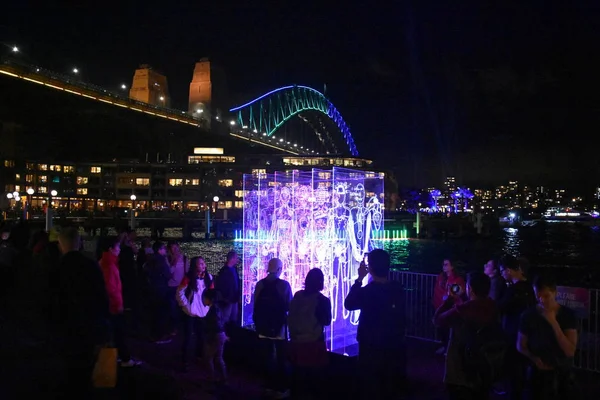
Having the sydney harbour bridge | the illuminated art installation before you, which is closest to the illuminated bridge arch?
the sydney harbour bridge

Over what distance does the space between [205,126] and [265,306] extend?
160410 mm

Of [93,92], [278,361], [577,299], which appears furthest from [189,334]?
[93,92]

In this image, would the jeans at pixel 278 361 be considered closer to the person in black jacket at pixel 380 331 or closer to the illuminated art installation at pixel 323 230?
the illuminated art installation at pixel 323 230

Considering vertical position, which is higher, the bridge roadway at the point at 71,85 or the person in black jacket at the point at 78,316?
the bridge roadway at the point at 71,85

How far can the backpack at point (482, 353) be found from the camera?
499cm

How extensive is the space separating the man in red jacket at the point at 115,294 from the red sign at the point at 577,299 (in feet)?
21.6

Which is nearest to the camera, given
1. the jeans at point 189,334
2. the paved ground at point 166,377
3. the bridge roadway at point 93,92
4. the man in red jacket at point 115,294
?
the paved ground at point 166,377

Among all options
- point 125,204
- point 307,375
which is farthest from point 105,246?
point 125,204

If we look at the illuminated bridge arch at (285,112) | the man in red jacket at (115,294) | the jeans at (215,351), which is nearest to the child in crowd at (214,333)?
the jeans at (215,351)

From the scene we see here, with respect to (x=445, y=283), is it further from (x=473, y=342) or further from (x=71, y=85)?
(x=71, y=85)

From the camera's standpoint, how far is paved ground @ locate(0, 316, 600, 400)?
720 cm

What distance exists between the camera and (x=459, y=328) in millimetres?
5105

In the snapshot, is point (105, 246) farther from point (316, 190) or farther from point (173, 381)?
point (316, 190)

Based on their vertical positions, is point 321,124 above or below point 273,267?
above
